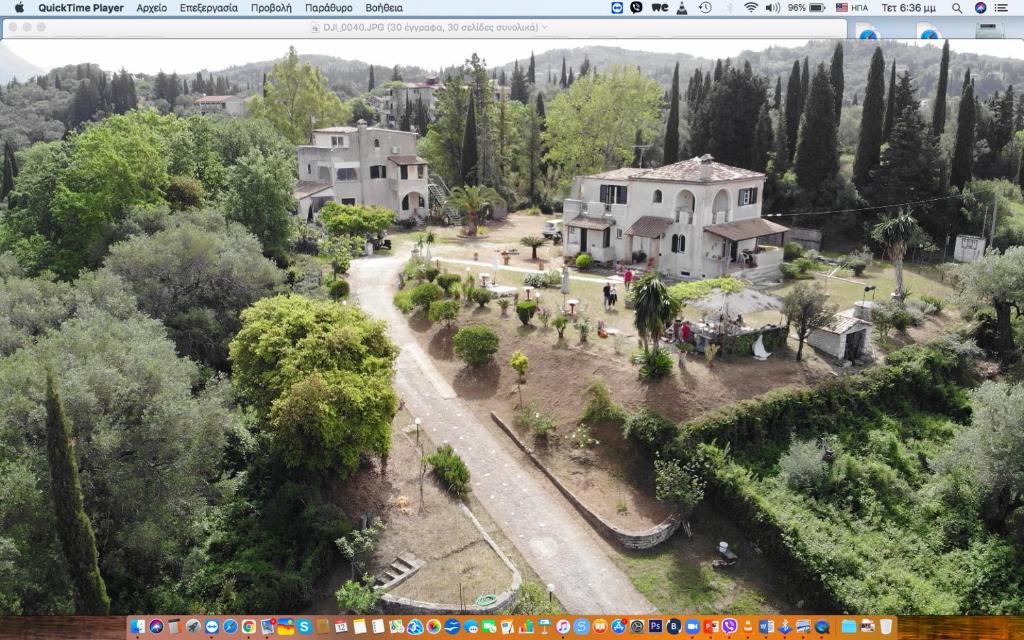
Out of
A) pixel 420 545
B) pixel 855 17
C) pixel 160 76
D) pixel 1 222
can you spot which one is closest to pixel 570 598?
pixel 420 545

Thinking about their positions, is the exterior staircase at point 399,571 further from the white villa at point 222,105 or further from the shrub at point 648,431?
the white villa at point 222,105

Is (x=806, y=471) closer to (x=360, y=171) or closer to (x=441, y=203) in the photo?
(x=360, y=171)

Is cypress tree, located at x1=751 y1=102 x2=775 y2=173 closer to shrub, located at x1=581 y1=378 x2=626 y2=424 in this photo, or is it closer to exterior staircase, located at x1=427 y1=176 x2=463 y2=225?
exterior staircase, located at x1=427 y1=176 x2=463 y2=225

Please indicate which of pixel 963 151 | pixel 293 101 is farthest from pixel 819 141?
pixel 293 101

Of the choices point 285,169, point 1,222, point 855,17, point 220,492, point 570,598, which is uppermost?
point 855,17

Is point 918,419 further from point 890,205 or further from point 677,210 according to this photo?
point 890,205

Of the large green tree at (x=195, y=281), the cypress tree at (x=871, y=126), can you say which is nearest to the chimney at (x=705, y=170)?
the cypress tree at (x=871, y=126)
